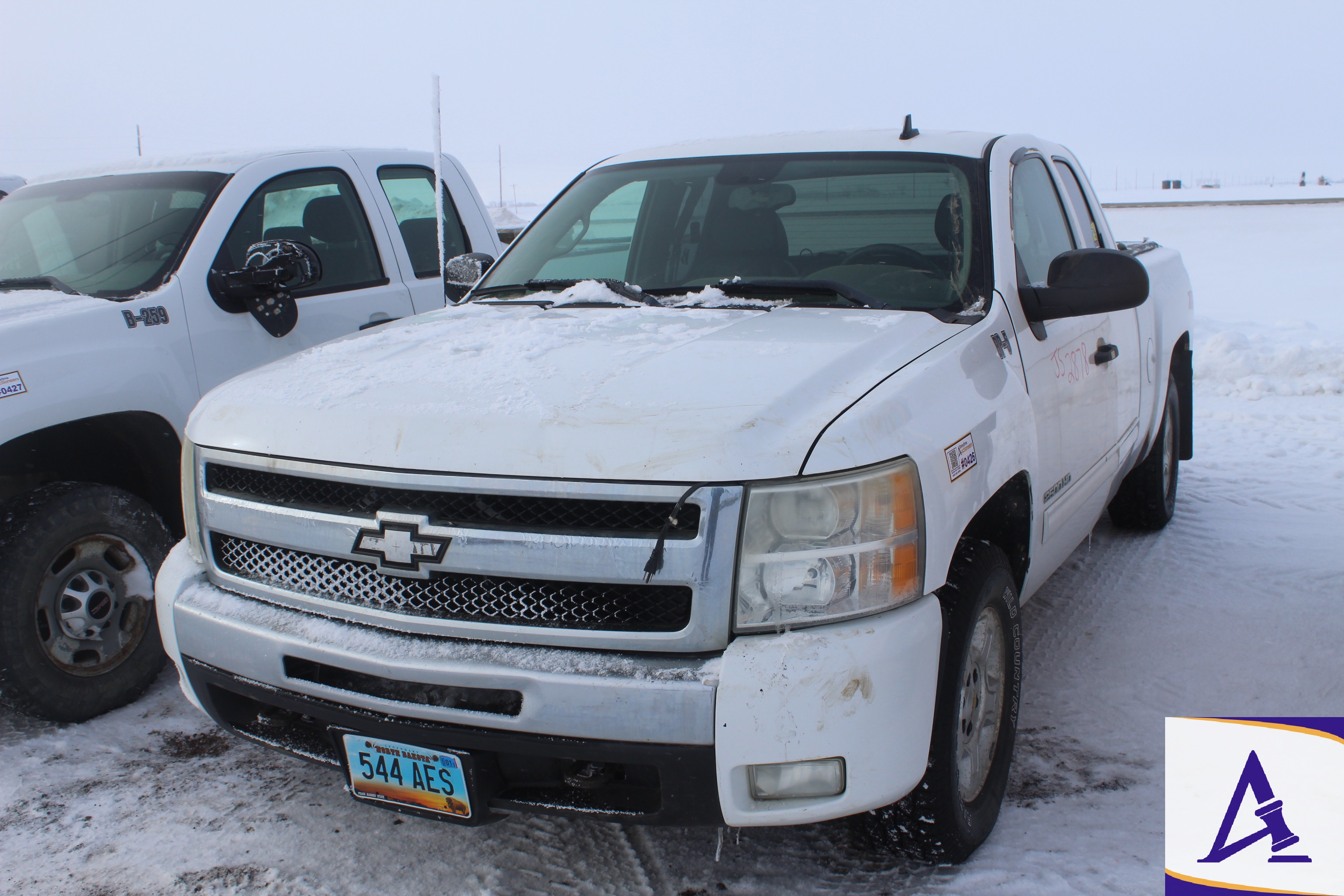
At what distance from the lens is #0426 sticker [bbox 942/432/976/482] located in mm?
2277

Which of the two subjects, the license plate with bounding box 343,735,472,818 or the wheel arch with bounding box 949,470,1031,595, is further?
the wheel arch with bounding box 949,470,1031,595

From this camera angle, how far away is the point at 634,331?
9.12 feet

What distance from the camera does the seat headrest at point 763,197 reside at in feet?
11.4

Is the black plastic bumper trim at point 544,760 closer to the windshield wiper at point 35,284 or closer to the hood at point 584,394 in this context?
the hood at point 584,394

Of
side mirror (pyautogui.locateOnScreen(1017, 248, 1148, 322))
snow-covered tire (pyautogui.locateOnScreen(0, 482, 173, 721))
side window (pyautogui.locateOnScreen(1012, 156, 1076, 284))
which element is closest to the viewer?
side mirror (pyautogui.locateOnScreen(1017, 248, 1148, 322))

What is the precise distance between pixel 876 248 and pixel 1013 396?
0.75 meters

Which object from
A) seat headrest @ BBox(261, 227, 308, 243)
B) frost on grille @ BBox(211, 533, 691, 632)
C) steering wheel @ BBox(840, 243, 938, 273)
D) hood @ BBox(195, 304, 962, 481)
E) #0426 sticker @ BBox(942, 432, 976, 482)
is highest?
seat headrest @ BBox(261, 227, 308, 243)

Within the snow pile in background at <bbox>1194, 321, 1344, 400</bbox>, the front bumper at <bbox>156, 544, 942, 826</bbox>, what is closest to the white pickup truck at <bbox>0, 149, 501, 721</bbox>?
the front bumper at <bbox>156, 544, 942, 826</bbox>

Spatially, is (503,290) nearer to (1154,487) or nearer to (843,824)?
(843,824)

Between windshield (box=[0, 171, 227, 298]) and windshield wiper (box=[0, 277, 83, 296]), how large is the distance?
0.02 meters

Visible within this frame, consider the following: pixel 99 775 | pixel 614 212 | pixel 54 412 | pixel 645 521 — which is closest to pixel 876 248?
pixel 614 212

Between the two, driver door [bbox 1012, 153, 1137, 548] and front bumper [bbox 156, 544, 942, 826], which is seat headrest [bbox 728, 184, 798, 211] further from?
front bumper [bbox 156, 544, 942, 826]

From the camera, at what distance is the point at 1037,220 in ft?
11.9

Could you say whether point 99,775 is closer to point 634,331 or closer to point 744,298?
point 634,331
